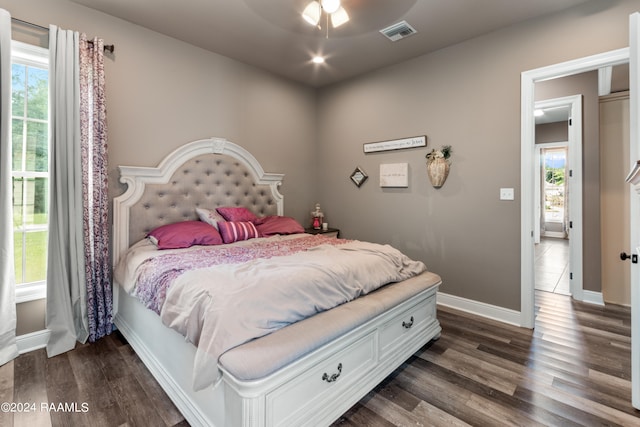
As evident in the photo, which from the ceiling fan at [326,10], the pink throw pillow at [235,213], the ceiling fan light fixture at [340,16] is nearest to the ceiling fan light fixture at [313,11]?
the ceiling fan at [326,10]

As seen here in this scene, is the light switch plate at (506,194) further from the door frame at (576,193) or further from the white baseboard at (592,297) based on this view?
the white baseboard at (592,297)

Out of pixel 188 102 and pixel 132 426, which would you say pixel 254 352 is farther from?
pixel 188 102

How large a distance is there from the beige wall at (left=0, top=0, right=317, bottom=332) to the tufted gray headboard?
0.14 meters

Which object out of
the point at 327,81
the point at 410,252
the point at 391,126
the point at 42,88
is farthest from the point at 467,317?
the point at 42,88

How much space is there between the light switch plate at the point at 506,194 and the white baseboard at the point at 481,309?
1.05 metres

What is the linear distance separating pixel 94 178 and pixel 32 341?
1324mm

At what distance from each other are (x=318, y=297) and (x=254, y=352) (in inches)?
18.7

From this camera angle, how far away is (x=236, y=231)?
113 inches

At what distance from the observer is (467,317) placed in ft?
9.63

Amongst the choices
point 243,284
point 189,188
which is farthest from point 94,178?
point 243,284

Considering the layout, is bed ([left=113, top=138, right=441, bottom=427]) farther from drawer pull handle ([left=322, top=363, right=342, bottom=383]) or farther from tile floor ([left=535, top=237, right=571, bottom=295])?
tile floor ([left=535, top=237, right=571, bottom=295])

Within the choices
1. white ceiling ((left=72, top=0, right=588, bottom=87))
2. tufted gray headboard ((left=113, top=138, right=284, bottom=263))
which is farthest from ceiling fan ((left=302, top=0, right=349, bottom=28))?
tufted gray headboard ((left=113, top=138, right=284, bottom=263))

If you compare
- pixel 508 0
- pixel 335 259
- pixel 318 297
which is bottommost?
pixel 318 297

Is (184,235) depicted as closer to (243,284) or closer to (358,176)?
(243,284)
